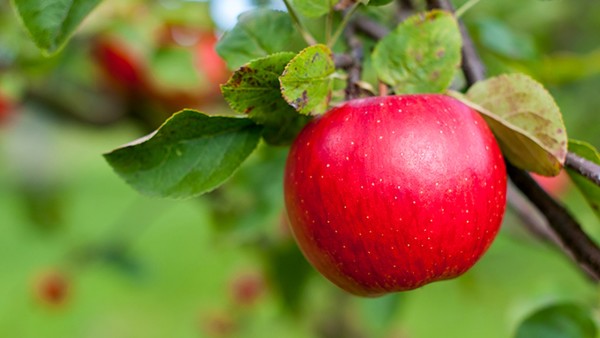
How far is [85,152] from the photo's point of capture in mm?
10094

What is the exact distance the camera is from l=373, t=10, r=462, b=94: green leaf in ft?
2.00

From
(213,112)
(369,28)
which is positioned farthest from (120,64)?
(369,28)

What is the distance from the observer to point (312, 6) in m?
0.59

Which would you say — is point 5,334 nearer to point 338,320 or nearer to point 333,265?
point 338,320

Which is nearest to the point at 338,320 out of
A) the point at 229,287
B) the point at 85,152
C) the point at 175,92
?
the point at 229,287

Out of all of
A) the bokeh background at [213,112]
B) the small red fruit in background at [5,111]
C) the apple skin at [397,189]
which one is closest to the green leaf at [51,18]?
the bokeh background at [213,112]

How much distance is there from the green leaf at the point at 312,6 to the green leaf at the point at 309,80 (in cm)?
4

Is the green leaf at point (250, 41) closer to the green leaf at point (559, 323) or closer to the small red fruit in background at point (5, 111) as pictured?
the green leaf at point (559, 323)

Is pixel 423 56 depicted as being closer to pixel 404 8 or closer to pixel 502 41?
pixel 404 8

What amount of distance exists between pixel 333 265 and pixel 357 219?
0.16 ft

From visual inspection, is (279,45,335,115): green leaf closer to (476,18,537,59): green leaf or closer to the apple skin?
the apple skin

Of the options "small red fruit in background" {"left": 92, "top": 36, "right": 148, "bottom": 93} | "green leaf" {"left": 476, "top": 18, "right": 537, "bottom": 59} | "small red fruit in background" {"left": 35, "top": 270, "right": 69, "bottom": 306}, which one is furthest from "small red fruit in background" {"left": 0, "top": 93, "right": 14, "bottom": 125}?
"green leaf" {"left": 476, "top": 18, "right": 537, "bottom": 59}

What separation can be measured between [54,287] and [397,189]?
72.4 inches

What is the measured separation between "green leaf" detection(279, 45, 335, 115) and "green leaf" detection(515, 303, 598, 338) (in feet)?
1.34
